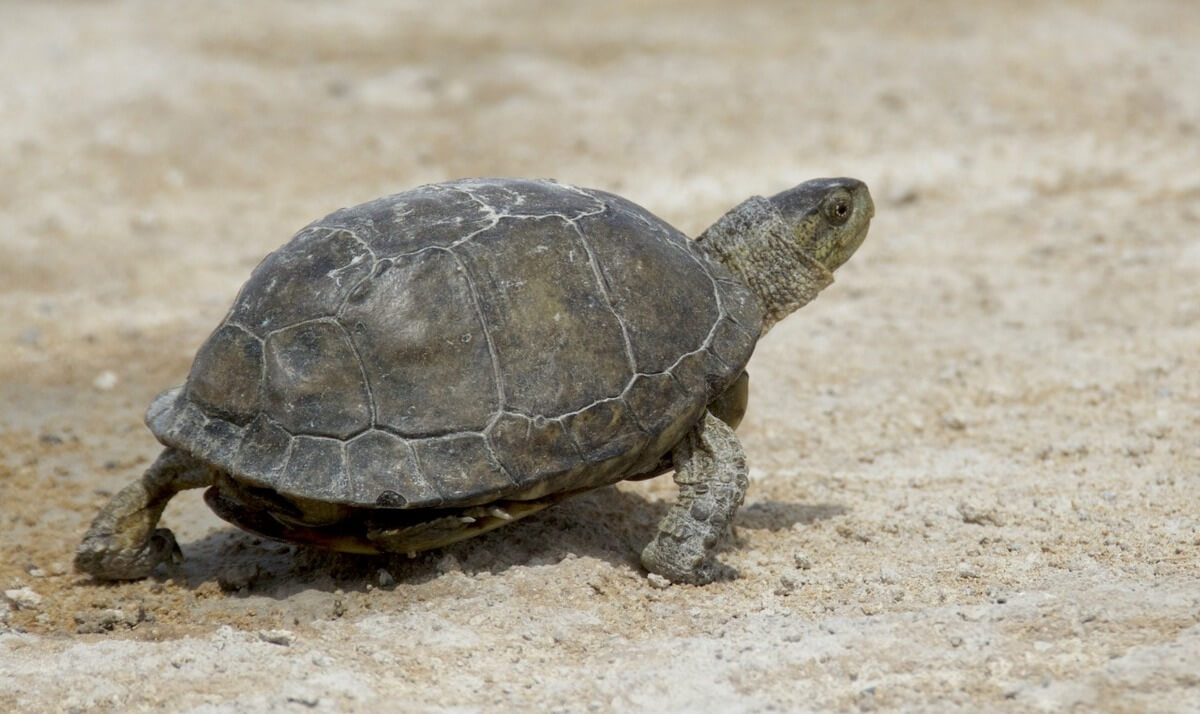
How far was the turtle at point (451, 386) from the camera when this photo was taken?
185 inches

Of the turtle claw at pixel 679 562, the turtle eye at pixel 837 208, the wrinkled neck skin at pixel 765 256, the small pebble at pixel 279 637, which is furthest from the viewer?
the turtle eye at pixel 837 208

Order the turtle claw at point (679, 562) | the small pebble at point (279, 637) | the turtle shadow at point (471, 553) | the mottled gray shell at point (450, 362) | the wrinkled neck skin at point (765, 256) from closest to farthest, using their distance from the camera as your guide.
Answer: the small pebble at point (279, 637) < the mottled gray shell at point (450, 362) < the turtle claw at point (679, 562) < the turtle shadow at point (471, 553) < the wrinkled neck skin at point (765, 256)

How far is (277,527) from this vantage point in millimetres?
5035

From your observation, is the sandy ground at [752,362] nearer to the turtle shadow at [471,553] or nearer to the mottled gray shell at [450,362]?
the turtle shadow at [471,553]

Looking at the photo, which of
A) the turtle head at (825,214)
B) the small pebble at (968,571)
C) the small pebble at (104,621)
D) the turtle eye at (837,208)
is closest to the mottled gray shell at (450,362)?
the small pebble at (104,621)

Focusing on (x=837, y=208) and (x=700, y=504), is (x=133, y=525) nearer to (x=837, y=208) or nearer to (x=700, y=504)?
(x=700, y=504)

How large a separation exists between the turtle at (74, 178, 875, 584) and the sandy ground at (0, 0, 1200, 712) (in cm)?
35

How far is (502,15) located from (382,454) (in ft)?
38.5

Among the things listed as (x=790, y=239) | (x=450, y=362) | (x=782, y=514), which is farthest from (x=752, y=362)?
(x=450, y=362)

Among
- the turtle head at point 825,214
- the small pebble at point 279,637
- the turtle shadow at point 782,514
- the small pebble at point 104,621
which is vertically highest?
the turtle head at point 825,214

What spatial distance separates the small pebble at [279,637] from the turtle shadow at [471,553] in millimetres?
461

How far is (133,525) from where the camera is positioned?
5285mm

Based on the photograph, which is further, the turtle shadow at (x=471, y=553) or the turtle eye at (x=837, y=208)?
the turtle eye at (x=837, y=208)

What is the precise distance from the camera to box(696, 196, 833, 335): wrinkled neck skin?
19.0ft
